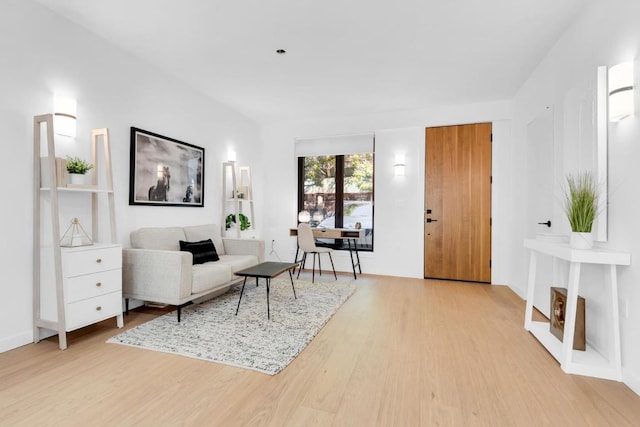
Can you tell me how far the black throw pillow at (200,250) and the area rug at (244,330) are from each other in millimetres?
483

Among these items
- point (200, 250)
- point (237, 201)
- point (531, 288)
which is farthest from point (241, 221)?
point (531, 288)

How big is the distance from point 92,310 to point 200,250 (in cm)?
122

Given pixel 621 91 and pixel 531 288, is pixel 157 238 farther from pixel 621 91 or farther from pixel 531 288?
pixel 621 91

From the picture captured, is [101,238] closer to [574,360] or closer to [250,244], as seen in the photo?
[250,244]

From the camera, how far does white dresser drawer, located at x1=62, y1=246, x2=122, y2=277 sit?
7.79ft

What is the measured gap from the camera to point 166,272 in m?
2.89

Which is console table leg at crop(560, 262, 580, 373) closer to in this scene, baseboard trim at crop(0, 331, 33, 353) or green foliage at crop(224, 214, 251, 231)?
baseboard trim at crop(0, 331, 33, 353)

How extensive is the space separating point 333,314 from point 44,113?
10.1ft

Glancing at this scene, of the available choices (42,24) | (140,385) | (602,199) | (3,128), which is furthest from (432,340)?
(42,24)

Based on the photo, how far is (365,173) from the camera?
5512mm

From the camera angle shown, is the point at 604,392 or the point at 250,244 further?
the point at 250,244

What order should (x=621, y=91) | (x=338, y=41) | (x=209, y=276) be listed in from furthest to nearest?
(x=209, y=276) < (x=338, y=41) < (x=621, y=91)

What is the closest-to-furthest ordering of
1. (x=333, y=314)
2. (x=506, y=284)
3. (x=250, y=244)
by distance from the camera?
(x=333, y=314)
(x=250, y=244)
(x=506, y=284)

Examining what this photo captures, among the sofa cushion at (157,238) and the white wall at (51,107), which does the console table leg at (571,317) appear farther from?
the white wall at (51,107)
